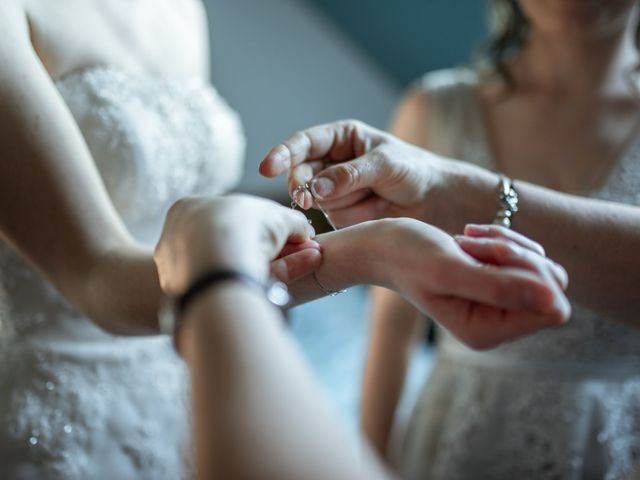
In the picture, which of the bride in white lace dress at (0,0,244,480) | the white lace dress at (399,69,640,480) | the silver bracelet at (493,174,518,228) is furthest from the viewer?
the white lace dress at (399,69,640,480)

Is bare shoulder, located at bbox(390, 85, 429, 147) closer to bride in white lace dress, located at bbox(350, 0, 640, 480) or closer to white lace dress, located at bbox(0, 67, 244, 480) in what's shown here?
bride in white lace dress, located at bbox(350, 0, 640, 480)

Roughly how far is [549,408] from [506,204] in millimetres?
394

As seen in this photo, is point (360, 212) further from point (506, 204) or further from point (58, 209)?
point (58, 209)

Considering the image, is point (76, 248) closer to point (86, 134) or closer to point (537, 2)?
point (86, 134)

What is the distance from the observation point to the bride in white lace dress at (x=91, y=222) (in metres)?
0.69

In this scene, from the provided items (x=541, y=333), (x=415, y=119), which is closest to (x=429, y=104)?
(x=415, y=119)

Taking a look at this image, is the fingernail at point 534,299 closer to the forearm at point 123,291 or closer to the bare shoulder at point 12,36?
the forearm at point 123,291

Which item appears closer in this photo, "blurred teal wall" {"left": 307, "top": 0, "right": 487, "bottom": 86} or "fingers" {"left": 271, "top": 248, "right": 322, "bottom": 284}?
"fingers" {"left": 271, "top": 248, "right": 322, "bottom": 284}

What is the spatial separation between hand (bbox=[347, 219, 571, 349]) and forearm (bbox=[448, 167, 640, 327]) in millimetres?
244

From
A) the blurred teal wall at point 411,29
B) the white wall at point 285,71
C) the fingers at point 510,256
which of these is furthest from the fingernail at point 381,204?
the blurred teal wall at point 411,29

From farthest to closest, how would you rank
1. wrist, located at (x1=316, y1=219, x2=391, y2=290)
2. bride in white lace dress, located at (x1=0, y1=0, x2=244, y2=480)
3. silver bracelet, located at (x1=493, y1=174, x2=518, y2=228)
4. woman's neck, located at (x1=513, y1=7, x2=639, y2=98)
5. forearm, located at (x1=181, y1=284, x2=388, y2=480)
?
woman's neck, located at (x1=513, y1=7, x2=639, y2=98), silver bracelet, located at (x1=493, y1=174, x2=518, y2=228), bride in white lace dress, located at (x1=0, y1=0, x2=244, y2=480), wrist, located at (x1=316, y1=219, x2=391, y2=290), forearm, located at (x1=181, y1=284, x2=388, y2=480)

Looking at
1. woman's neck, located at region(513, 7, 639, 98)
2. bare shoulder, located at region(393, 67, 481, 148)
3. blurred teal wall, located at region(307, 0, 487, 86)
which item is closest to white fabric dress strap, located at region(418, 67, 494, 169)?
bare shoulder, located at region(393, 67, 481, 148)

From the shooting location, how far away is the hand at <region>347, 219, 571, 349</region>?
47 centimetres

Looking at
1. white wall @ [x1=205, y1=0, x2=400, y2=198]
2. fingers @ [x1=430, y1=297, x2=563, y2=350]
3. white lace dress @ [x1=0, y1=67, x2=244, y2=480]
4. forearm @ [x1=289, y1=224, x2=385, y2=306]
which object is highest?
fingers @ [x1=430, y1=297, x2=563, y2=350]
